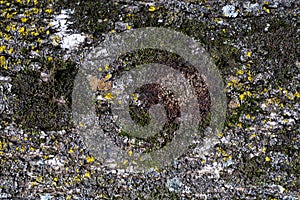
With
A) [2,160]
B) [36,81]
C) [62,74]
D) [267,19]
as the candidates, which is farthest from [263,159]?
[2,160]

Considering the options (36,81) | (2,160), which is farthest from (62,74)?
(2,160)

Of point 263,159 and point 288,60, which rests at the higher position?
point 288,60

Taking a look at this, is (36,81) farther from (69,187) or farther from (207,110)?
(207,110)

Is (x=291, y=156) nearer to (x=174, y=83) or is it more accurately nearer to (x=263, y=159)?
(x=263, y=159)

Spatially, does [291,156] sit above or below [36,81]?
below

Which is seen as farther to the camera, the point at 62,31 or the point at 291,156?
the point at 62,31

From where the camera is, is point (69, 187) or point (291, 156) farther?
point (69, 187)

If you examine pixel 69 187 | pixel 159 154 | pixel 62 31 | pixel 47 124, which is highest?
pixel 62 31

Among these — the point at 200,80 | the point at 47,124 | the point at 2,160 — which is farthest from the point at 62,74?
the point at 200,80

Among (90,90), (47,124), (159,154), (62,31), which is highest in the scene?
(62,31)
